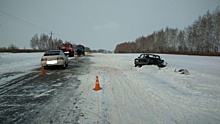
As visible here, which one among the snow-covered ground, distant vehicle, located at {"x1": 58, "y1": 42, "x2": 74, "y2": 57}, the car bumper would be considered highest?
distant vehicle, located at {"x1": 58, "y1": 42, "x2": 74, "y2": 57}

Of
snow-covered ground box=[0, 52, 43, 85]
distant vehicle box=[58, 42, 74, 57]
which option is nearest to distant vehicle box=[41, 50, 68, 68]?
snow-covered ground box=[0, 52, 43, 85]

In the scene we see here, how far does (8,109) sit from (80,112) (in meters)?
2.12

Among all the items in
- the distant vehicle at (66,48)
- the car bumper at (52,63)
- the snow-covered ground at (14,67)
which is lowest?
the snow-covered ground at (14,67)

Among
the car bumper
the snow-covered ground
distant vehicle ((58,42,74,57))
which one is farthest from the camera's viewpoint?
distant vehicle ((58,42,74,57))

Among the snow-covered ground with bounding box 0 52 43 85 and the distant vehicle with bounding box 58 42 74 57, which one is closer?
the snow-covered ground with bounding box 0 52 43 85

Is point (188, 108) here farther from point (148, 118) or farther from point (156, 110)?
point (148, 118)

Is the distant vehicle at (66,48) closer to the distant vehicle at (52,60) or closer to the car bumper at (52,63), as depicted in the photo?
the distant vehicle at (52,60)

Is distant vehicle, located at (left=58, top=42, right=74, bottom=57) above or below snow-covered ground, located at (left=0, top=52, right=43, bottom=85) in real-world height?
above

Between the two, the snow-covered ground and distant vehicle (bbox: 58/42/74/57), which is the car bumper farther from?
distant vehicle (bbox: 58/42/74/57)

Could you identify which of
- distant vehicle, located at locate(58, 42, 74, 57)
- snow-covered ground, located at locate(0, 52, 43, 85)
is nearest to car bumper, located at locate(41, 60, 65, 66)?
snow-covered ground, located at locate(0, 52, 43, 85)

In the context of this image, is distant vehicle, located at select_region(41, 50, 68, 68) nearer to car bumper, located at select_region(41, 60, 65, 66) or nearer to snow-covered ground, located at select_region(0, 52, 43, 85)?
car bumper, located at select_region(41, 60, 65, 66)

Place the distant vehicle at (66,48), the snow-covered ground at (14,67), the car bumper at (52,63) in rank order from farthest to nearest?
the distant vehicle at (66,48) < the car bumper at (52,63) < the snow-covered ground at (14,67)

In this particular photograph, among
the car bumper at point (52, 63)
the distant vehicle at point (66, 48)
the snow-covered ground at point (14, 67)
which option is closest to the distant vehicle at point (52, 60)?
the car bumper at point (52, 63)

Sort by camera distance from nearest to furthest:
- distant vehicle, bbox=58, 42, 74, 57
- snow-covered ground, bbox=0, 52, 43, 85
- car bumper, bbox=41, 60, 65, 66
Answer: snow-covered ground, bbox=0, 52, 43, 85, car bumper, bbox=41, 60, 65, 66, distant vehicle, bbox=58, 42, 74, 57
